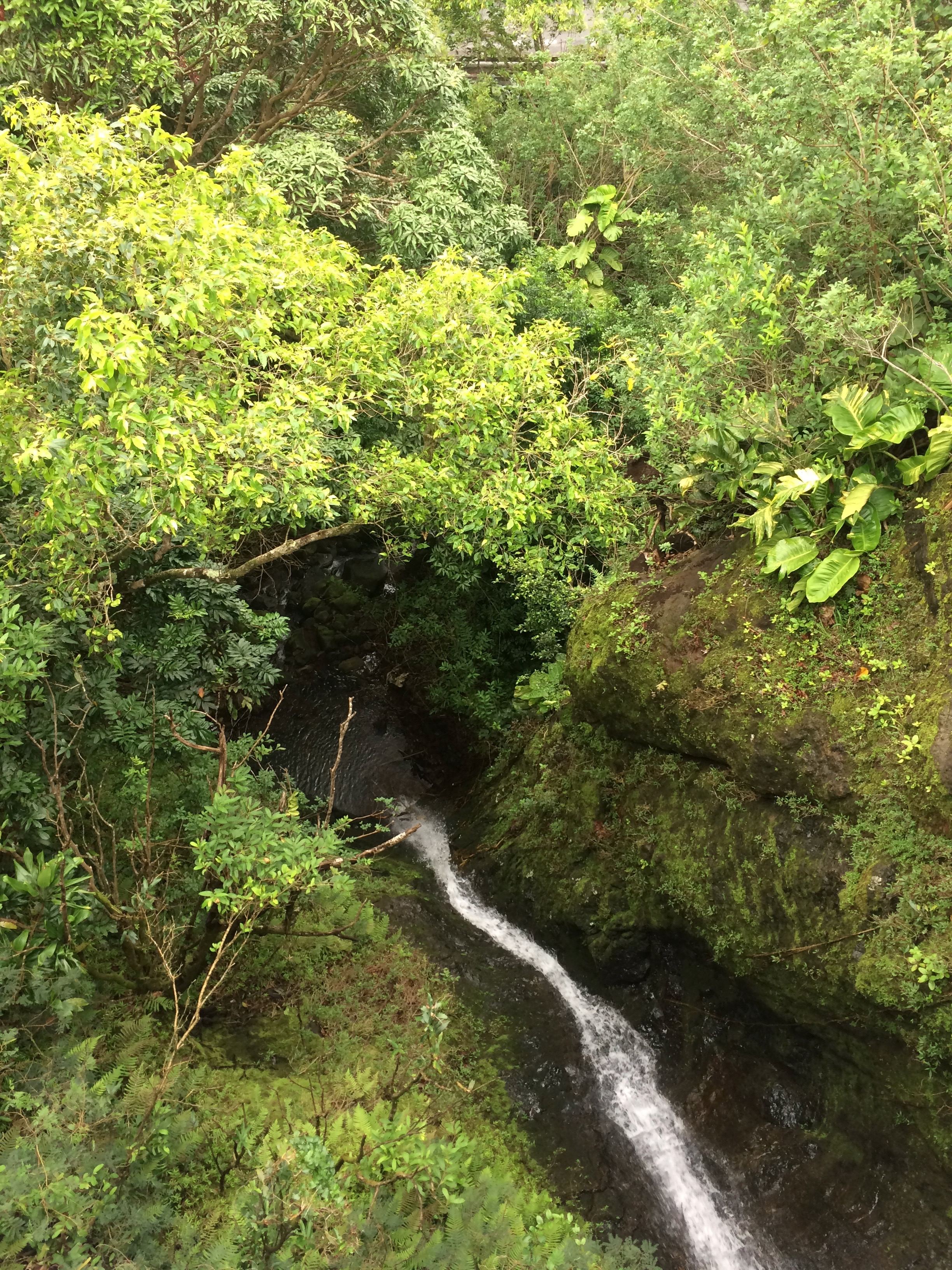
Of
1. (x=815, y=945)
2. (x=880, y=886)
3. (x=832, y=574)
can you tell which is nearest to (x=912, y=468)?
(x=832, y=574)

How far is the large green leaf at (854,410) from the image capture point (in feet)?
21.4

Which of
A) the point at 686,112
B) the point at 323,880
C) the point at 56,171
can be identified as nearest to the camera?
the point at 56,171

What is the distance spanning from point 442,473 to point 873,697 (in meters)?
4.82

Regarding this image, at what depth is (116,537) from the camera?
7441mm

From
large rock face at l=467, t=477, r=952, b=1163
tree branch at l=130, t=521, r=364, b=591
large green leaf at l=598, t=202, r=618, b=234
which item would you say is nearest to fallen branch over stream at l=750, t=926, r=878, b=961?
large rock face at l=467, t=477, r=952, b=1163

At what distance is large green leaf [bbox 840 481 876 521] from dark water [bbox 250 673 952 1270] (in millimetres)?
4983

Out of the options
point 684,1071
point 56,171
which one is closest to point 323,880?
point 684,1071

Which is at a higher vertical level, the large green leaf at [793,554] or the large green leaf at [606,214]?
the large green leaf at [606,214]

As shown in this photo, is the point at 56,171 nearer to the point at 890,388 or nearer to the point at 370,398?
the point at 370,398

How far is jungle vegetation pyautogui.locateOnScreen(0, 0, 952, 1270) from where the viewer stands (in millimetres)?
5277

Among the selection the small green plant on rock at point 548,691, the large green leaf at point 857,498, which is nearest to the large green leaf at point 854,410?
the large green leaf at point 857,498

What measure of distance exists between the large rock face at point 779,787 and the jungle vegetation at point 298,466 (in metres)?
0.60

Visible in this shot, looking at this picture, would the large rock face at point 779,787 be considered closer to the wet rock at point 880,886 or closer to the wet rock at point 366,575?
the wet rock at point 880,886

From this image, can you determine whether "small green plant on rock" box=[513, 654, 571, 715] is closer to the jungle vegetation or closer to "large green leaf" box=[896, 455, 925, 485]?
the jungle vegetation
